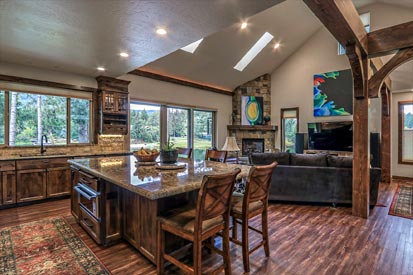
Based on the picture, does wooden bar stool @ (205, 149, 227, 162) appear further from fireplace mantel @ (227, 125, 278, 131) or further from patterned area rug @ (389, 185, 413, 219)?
fireplace mantel @ (227, 125, 278, 131)

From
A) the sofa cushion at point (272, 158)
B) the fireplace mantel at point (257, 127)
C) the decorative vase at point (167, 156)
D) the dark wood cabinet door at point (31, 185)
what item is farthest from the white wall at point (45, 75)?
the fireplace mantel at point (257, 127)

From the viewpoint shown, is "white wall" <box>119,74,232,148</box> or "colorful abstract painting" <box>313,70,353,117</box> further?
"colorful abstract painting" <box>313,70,353,117</box>

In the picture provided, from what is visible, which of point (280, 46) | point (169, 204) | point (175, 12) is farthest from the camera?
point (280, 46)

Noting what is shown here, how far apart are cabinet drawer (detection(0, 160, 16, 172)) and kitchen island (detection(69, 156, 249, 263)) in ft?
6.53

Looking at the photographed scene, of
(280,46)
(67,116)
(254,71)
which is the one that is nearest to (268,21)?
(280,46)

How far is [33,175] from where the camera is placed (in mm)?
4285

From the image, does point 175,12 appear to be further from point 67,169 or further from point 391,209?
point 391,209

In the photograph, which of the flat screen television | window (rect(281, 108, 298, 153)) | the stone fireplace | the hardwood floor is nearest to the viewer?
the hardwood floor

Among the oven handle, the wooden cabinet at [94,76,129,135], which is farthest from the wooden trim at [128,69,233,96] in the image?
the oven handle

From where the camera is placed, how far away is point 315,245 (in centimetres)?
276

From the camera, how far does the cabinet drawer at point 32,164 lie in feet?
13.6

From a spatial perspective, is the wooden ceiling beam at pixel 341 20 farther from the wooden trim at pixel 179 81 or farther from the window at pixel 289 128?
the window at pixel 289 128

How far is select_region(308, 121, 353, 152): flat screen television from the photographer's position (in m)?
7.05

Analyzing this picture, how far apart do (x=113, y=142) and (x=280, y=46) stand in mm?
5972
